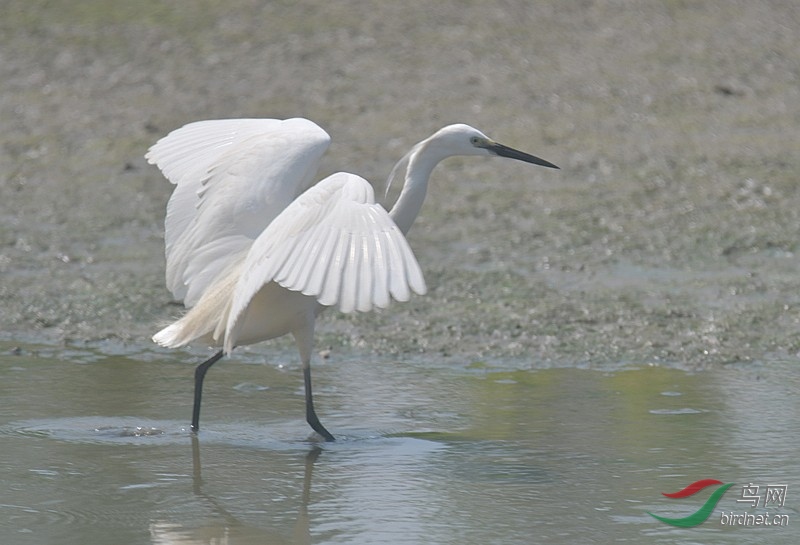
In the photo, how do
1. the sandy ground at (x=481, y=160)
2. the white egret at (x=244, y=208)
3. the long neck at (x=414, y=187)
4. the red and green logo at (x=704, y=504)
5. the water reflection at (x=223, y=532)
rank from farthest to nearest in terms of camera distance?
the sandy ground at (x=481, y=160)
the long neck at (x=414, y=187)
the white egret at (x=244, y=208)
the red and green logo at (x=704, y=504)
the water reflection at (x=223, y=532)

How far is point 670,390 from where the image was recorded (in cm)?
590

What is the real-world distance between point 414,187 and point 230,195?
2.35 ft

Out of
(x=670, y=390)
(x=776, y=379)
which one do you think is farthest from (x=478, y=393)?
(x=776, y=379)

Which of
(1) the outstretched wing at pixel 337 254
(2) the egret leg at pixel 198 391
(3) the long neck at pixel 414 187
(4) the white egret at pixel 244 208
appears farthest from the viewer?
(3) the long neck at pixel 414 187

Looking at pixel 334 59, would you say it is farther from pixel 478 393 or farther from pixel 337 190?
pixel 337 190

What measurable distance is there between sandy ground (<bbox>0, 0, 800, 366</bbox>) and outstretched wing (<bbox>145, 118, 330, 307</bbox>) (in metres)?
1.19

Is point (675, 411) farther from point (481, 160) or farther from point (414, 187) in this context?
point (481, 160)

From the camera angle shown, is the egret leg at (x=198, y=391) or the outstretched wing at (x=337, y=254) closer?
the outstretched wing at (x=337, y=254)

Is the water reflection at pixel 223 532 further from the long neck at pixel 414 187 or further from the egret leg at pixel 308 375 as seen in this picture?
the long neck at pixel 414 187

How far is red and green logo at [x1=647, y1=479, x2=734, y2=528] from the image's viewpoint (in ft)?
14.1

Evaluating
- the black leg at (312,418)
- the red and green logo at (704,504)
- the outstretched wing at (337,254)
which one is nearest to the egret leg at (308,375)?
the black leg at (312,418)

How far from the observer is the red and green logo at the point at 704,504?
14.1 feet

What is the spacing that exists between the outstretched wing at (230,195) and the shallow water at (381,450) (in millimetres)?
598

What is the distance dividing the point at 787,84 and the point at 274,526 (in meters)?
6.95
